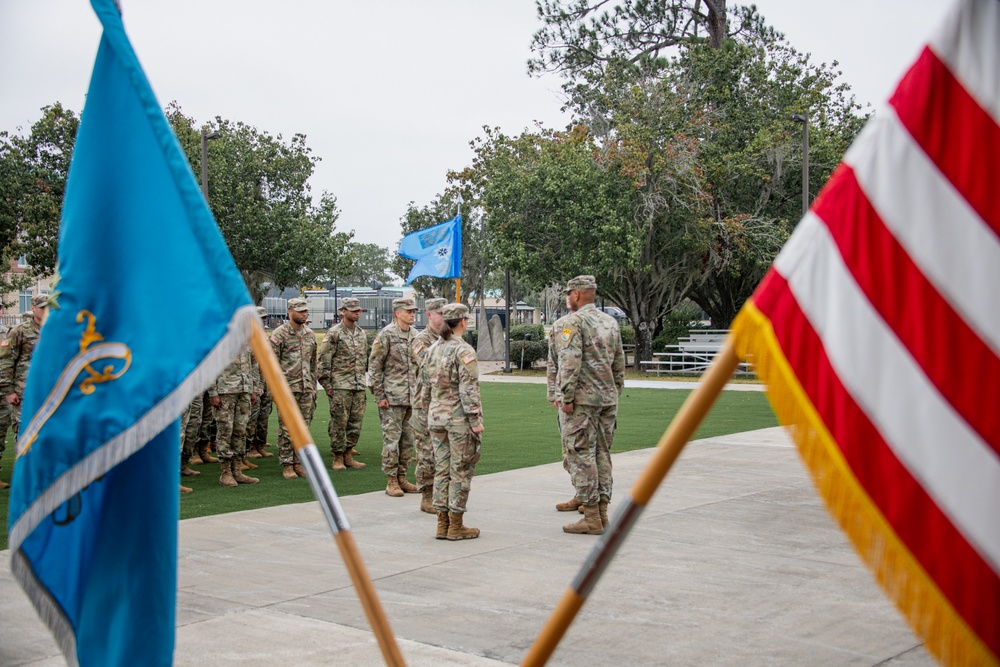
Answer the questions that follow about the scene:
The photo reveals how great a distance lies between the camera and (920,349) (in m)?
2.12

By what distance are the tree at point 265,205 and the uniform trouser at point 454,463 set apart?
2910 cm

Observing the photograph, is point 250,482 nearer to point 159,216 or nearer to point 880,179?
point 159,216

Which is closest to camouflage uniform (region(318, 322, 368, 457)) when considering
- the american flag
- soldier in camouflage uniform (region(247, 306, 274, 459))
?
soldier in camouflage uniform (region(247, 306, 274, 459))

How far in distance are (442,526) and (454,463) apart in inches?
20.8

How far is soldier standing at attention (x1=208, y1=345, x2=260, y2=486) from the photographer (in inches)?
436

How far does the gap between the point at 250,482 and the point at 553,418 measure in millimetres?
8345

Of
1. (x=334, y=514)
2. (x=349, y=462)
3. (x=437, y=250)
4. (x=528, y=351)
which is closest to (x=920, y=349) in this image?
(x=334, y=514)

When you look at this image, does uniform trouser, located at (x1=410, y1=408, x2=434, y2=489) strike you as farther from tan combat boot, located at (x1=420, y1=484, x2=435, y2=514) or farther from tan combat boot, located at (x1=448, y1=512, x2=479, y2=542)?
tan combat boot, located at (x1=448, y1=512, x2=479, y2=542)

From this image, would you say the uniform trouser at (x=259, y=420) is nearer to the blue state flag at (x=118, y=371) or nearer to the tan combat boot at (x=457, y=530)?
the tan combat boot at (x=457, y=530)

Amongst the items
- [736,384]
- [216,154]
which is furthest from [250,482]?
[216,154]

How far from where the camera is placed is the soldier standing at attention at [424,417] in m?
9.26

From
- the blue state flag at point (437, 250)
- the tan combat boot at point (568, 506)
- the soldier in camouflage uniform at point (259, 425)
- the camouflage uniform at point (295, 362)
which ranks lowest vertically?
the tan combat boot at point (568, 506)

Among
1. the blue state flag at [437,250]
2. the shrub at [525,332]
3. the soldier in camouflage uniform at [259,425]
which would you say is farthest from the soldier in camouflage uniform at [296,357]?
the shrub at [525,332]

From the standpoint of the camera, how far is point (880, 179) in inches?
86.8
